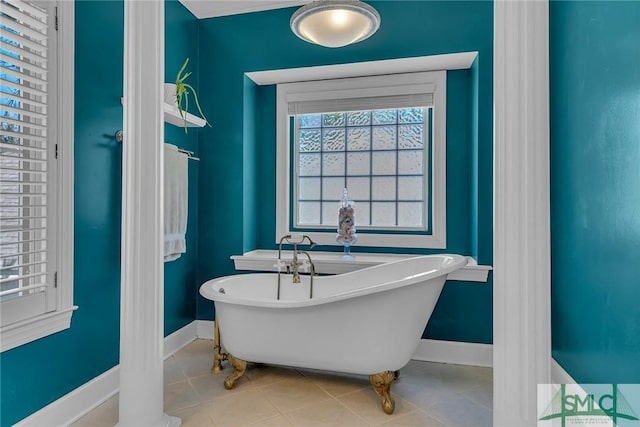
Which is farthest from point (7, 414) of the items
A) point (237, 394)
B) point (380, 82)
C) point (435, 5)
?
point (435, 5)

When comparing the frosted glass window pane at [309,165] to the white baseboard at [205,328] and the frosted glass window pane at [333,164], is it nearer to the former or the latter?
the frosted glass window pane at [333,164]

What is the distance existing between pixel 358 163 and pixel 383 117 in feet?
1.40

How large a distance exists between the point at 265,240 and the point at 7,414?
197 cm

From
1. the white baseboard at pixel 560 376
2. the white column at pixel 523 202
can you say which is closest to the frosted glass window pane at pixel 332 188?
the white column at pixel 523 202

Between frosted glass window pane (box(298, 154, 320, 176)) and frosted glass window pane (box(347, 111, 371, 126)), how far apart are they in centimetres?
40

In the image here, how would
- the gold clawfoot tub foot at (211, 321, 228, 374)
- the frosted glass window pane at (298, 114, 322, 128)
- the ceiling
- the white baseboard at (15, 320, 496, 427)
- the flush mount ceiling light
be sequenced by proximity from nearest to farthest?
the flush mount ceiling light < the white baseboard at (15, 320, 496, 427) < the gold clawfoot tub foot at (211, 321, 228, 374) < the ceiling < the frosted glass window pane at (298, 114, 322, 128)

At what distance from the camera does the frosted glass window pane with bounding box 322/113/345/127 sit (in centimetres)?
317

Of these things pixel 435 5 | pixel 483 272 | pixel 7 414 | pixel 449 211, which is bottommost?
pixel 7 414

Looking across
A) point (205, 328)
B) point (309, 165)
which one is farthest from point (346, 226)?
point (205, 328)

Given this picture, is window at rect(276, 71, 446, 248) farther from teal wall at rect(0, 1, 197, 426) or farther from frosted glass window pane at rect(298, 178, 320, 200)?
teal wall at rect(0, 1, 197, 426)

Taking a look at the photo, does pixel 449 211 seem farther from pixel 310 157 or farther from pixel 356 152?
pixel 310 157

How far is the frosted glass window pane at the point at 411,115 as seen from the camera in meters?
2.97

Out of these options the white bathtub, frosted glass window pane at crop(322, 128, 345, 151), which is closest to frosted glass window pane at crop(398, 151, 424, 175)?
frosted glass window pane at crop(322, 128, 345, 151)

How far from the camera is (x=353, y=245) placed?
3.01 metres
